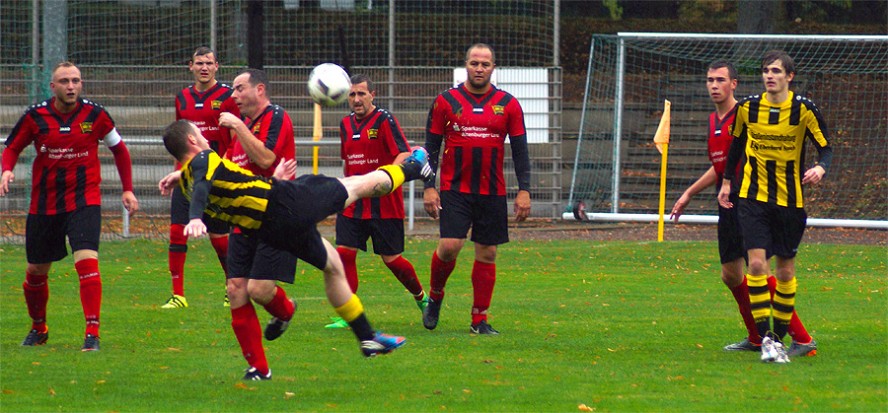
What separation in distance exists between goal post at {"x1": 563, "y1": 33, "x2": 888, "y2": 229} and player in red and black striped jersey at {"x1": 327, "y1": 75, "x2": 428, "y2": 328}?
28.1 ft

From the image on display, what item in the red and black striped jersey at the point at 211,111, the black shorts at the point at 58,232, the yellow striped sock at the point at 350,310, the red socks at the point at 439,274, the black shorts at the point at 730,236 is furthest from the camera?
the red and black striped jersey at the point at 211,111

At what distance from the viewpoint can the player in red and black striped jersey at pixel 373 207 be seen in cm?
936

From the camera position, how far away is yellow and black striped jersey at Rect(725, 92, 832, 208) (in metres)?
7.60

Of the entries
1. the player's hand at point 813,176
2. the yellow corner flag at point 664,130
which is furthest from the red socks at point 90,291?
the yellow corner flag at point 664,130

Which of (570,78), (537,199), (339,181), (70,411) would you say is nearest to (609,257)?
(537,199)

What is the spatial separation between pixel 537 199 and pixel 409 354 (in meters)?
12.2

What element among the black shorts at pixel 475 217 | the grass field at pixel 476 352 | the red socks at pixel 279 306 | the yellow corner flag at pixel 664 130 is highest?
the yellow corner flag at pixel 664 130

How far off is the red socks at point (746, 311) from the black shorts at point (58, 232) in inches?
180

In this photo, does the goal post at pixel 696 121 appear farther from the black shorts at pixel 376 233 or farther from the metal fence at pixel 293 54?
the black shorts at pixel 376 233

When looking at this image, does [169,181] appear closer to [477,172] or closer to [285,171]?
[285,171]

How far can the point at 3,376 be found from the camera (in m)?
7.15

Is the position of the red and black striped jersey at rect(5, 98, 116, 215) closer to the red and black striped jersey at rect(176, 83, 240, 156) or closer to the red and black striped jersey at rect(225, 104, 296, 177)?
the red and black striped jersey at rect(225, 104, 296, 177)

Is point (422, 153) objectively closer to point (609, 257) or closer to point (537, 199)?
point (609, 257)

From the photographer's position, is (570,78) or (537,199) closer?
(537,199)
